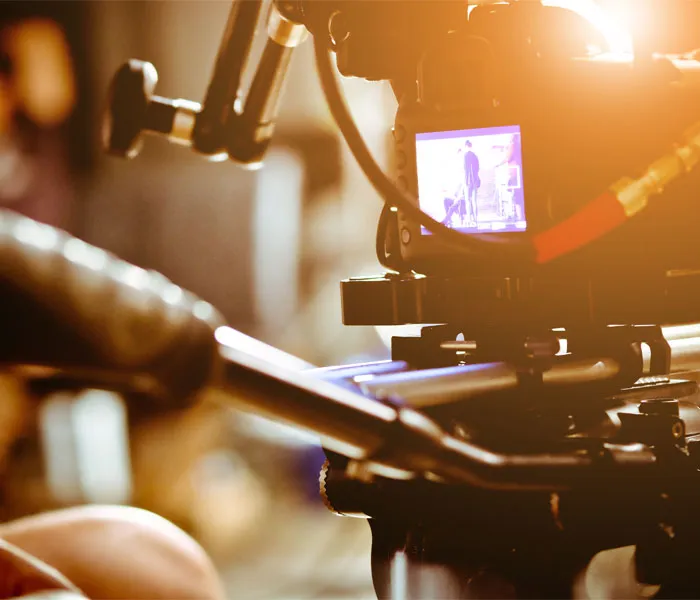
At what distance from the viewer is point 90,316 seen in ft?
0.86

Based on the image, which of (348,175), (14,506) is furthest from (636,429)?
(348,175)

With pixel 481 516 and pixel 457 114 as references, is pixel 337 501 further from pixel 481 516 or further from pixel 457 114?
pixel 457 114

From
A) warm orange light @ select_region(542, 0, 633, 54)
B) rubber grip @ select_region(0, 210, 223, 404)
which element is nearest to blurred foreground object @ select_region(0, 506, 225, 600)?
rubber grip @ select_region(0, 210, 223, 404)

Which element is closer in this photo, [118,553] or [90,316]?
[90,316]

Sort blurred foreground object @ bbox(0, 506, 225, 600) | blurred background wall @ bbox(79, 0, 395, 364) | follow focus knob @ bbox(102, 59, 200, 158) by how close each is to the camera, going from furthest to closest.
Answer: blurred background wall @ bbox(79, 0, 395, 364) < follow focus knob @ bbox(102, 59, 200, 158) < blurred foreground object @ bbox(0, 506, 225, 600)

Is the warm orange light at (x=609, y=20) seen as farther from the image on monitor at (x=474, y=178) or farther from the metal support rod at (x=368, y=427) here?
the metal support rod at (x=368, y=427)

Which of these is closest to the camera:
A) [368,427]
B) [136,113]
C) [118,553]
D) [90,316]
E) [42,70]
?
[90,316]

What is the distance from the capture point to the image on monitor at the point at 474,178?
0.62m

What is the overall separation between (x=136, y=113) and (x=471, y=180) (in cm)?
24

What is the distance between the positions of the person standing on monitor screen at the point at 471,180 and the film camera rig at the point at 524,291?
0.09 ft

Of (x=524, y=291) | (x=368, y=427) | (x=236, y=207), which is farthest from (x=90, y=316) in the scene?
(x=236, y=207)

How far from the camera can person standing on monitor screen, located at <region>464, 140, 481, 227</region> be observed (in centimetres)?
64

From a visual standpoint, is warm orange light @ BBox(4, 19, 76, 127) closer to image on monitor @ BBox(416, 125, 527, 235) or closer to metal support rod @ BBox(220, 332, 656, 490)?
image on monitor @ BBox(416, 125, 527, 235)

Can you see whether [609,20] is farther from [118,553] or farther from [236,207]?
[236,207]
